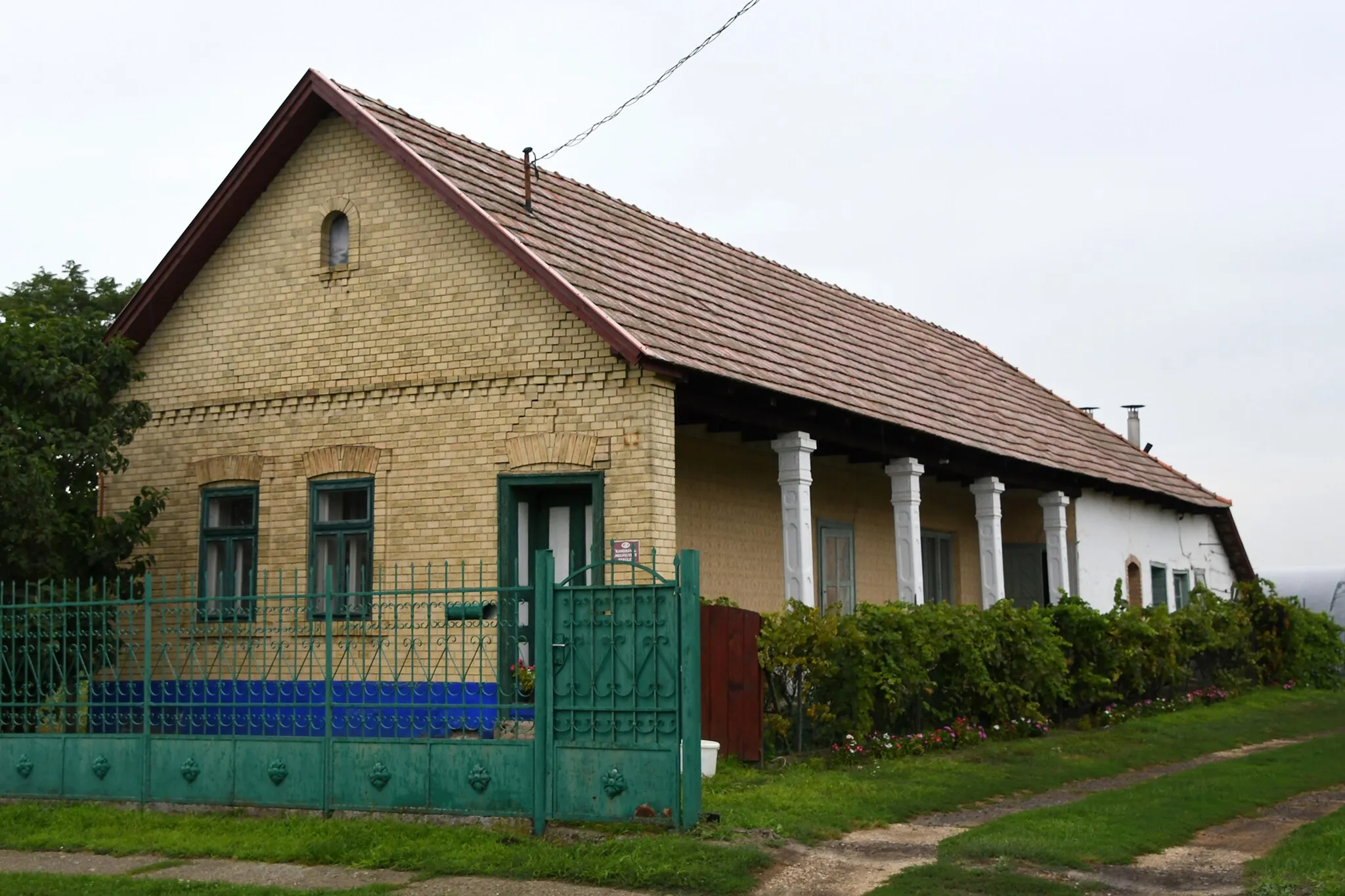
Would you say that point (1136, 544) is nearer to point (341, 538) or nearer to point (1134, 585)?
point (1134, 585)

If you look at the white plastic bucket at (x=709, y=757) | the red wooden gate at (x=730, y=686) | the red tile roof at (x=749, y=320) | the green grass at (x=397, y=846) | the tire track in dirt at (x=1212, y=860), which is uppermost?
the red tile roof at (x=749, y=320)

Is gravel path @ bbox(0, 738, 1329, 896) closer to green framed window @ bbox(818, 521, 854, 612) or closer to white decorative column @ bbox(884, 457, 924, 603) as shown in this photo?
white decorative column @ bbox(884, 457, 924, 603)

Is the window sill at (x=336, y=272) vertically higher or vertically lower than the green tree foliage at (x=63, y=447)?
higher

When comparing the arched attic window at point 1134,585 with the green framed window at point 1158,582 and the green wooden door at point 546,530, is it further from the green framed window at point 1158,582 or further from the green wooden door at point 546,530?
the green wooden door at point 546,530

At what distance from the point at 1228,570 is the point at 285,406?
70.0 ft

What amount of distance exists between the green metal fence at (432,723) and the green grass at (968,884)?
1.71 metres

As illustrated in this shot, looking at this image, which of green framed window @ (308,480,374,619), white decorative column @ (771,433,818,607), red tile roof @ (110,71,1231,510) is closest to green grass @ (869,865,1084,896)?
red tile roof @ (110,71,1231,510)

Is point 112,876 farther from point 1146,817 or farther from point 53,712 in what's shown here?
point 1146,817

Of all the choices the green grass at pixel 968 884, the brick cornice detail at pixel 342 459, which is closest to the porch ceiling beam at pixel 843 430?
the brick cornice detail at pixel 342 459

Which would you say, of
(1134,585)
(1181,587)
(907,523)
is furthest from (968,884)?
(1181,587)

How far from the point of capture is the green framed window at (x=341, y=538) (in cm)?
1536

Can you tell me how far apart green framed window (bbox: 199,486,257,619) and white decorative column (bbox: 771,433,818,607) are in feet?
18.1

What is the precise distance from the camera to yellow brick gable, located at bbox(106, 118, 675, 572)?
14234 mm

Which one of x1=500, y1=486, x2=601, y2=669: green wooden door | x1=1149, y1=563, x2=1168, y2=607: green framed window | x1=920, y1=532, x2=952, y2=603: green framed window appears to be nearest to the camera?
x1=500, y1=486, x2=601, y2=669: green wooden door
